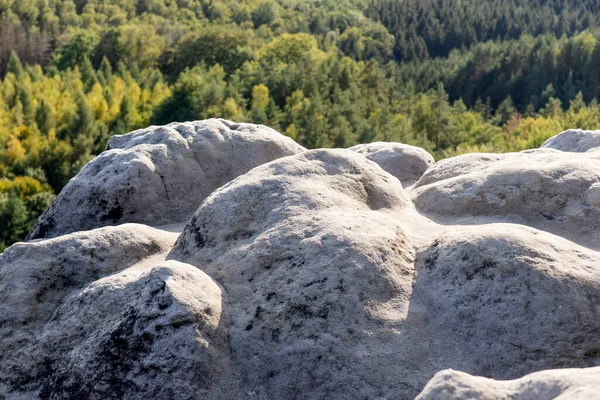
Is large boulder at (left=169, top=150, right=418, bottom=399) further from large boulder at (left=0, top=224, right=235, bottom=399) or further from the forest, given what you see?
the forest

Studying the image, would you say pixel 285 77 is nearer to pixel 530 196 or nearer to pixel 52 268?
pixel 530 196

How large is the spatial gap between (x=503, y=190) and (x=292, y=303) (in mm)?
4528

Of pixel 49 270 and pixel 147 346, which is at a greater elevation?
pixel 147 346

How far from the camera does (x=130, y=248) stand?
12047 millimetres

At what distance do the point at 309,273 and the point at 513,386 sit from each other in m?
3.64

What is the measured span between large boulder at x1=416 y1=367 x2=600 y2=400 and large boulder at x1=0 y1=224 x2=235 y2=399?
3.26m

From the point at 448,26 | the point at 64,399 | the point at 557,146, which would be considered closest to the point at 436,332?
the point at 64,399

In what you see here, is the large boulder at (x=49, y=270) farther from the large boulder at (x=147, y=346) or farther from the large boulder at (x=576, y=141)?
the large boulder at (x=576, y=141)

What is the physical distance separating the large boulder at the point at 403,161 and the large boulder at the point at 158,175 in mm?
2006

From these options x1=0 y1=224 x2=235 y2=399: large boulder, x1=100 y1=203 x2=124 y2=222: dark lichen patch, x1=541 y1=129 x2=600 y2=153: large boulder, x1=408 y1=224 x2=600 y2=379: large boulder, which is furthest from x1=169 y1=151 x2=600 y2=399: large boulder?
x1=541 y1=129 x2=600 y2=153: large boulder

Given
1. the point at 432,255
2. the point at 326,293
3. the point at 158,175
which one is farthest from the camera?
the point at 158,175

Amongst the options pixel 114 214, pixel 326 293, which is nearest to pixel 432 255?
pixel 326 293

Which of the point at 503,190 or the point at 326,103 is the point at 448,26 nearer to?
the point at 326,103

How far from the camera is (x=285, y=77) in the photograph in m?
98.6
